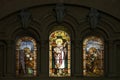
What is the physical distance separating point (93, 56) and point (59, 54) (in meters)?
1.33

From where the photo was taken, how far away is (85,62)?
1708cm

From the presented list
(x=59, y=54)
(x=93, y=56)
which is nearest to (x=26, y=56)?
(x=59, y=54)

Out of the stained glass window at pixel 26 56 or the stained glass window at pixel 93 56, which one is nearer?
the stained glass window at pixel 26 56

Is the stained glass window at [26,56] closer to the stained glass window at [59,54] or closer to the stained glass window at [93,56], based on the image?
the stained glass window at [59,54]

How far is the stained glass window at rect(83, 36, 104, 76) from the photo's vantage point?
17.1 meters

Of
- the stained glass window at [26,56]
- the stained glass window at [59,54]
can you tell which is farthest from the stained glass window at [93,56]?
the stained glass window at [26,56]

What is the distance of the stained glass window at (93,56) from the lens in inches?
672

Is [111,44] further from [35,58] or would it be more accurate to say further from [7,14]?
[7,14]

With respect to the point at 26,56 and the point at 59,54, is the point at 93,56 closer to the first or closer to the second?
the point at 59,54

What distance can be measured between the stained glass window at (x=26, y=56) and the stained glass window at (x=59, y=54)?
656 millimetres

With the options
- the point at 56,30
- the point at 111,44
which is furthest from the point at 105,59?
the point at 56,30

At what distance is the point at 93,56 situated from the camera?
56.4 feet

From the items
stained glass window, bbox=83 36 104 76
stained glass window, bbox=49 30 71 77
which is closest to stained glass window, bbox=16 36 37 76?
stained glass window, bbox=49 30 71 77

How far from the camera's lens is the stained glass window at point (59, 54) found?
1703 centimetres
